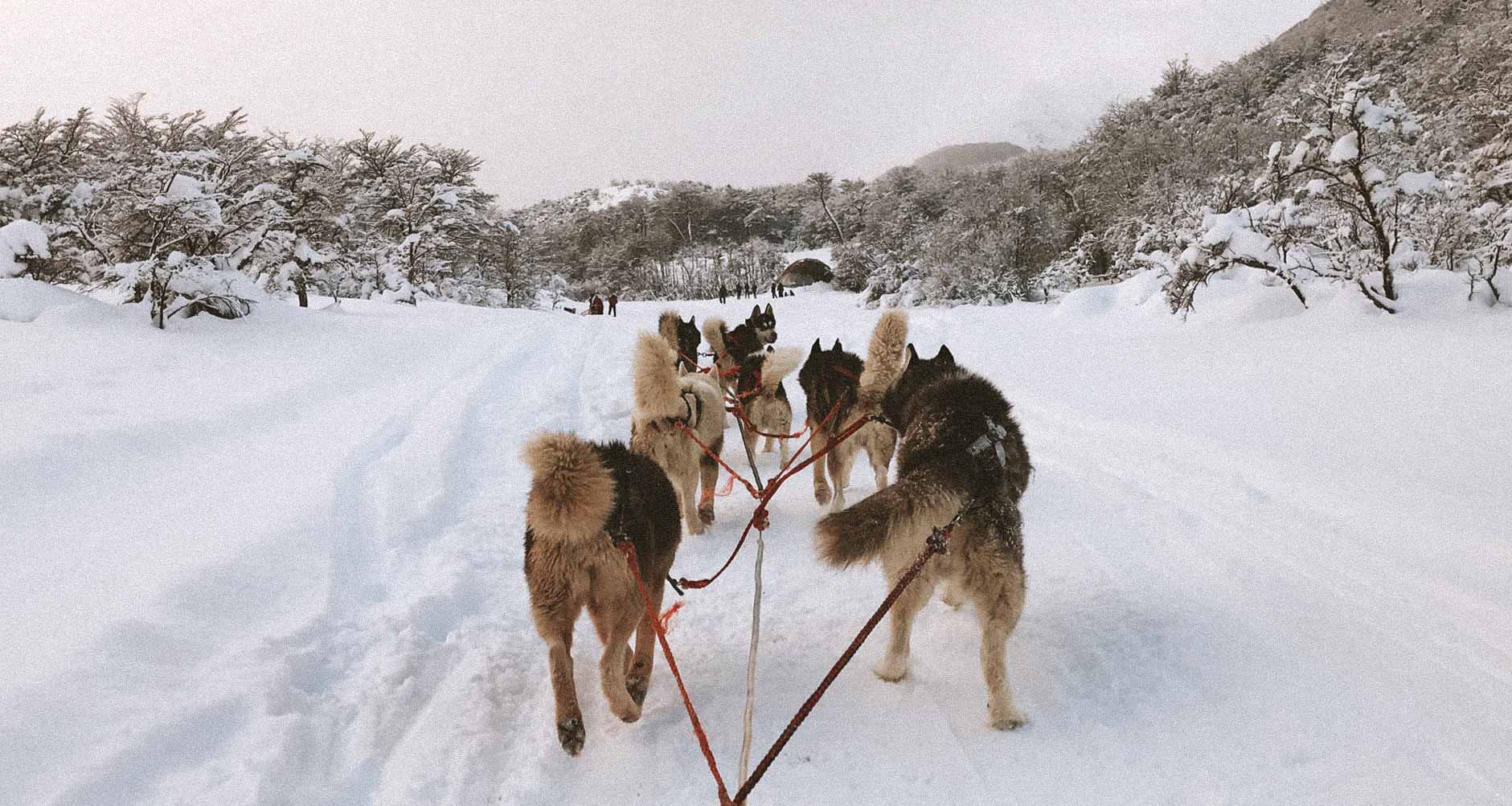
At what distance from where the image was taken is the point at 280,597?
3.35 m

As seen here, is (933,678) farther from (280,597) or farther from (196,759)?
(280,597)

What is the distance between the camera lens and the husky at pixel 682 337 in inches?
315

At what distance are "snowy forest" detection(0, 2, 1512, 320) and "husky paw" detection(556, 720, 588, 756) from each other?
863 centimetres

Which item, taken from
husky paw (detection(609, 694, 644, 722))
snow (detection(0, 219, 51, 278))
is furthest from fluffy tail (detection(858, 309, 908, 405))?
snow (detection(0, 219, 51, 278))

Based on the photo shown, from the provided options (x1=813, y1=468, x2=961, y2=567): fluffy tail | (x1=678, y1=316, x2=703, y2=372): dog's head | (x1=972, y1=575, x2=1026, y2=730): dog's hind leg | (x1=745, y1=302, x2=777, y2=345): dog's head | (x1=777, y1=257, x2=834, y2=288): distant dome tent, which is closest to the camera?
(x1=813, y1=468, x2=961, y2=567): fluffy tail

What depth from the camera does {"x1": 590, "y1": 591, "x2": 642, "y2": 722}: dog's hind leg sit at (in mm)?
2625

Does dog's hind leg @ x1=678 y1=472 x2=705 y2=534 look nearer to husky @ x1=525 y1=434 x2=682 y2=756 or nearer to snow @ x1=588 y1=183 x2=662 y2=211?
husky @ x1=525 y1=434 x2=682 y2=756

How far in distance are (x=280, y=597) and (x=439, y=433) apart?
3.63 meters

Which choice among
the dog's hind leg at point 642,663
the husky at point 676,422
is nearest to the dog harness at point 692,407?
the husky at point 676,422

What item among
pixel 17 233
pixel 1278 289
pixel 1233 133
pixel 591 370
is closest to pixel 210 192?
pixel 17 233

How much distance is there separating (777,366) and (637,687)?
3859 millimetres

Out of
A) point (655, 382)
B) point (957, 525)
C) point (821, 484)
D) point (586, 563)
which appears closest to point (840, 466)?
point (821, 484)

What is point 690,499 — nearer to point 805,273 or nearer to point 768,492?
point 768,492

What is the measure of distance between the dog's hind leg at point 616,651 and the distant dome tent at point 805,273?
40.6m
